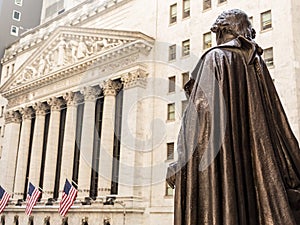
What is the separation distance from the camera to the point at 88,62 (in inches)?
1387

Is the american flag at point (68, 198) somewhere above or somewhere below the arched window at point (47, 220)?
above

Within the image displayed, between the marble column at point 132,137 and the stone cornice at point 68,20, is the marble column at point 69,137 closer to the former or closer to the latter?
the marble column at point 132,137

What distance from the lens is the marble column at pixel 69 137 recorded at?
35.8 meters

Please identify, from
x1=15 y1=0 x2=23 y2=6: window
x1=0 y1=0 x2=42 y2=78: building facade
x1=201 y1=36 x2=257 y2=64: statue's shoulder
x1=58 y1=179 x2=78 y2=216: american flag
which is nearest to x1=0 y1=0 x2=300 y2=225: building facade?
x1=58 y1=179 x2=78 y2=216: american flag

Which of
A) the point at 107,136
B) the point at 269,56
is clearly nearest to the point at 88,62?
the point at 107,136

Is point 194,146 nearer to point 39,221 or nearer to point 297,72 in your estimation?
point 297,72

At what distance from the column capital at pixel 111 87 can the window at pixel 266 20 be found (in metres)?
13.3

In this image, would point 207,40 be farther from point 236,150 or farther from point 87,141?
point 236,150

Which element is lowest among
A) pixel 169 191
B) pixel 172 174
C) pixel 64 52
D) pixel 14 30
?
pixel 172 174

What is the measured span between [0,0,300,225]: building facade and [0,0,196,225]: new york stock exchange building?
92mm

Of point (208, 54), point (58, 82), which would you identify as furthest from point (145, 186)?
point (208, 54)

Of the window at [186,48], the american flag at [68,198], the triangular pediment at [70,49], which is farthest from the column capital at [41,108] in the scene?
the window at [186,48]

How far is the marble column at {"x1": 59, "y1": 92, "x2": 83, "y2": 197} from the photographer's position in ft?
118

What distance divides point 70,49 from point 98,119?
7.87 meters
